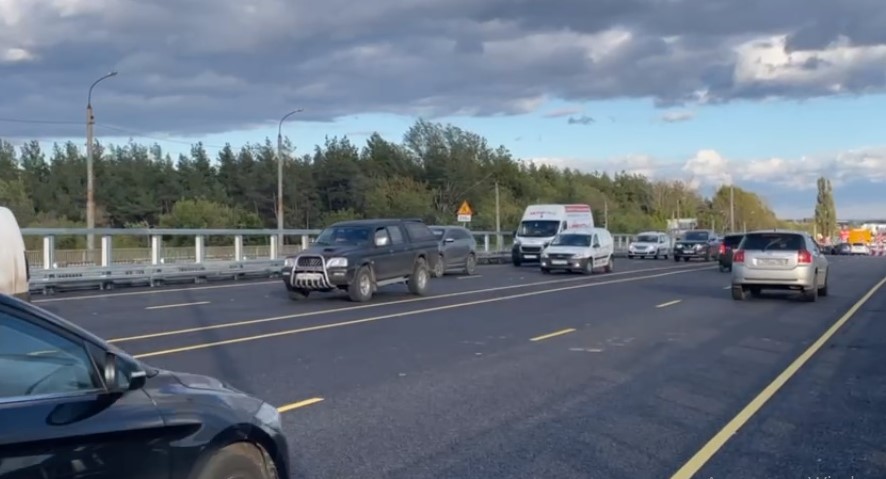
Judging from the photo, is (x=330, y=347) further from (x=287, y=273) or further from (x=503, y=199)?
(x=503, y=199)

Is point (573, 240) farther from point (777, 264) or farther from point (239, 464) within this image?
point (239, 464)

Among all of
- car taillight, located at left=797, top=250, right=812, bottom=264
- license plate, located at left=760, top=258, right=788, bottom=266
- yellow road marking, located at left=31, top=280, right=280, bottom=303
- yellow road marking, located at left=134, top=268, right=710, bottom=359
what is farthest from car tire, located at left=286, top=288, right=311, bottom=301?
car taillight, located at left=797, top=250, right=812, bottom=264

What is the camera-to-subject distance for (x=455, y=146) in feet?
328

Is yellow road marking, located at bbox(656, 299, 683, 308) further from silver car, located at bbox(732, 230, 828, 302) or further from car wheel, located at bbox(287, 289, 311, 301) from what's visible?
car wheel, located at bbox(287, 289, 311, 301)

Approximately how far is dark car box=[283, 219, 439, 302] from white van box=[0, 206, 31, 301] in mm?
11772

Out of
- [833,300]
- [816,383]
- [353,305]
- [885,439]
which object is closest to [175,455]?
[885,439]

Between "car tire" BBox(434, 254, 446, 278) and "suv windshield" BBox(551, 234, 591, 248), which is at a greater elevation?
"suv windshield" BBox(551, 234, 591, 248)

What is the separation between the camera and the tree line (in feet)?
244

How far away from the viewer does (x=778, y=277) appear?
77.8 feet

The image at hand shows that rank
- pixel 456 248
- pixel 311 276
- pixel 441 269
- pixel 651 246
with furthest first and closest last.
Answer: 1. pixel 651 246
2. pixel 456 248
3. pixel 441 269
4. pixel 311 276

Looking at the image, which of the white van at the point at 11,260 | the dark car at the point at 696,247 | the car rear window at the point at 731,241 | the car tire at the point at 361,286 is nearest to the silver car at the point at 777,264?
the car tire at the point at 361,286

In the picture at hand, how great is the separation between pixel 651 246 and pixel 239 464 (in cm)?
5626

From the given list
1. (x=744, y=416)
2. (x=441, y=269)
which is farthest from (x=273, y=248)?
(x=744, y=416)

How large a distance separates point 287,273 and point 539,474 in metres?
16.4
